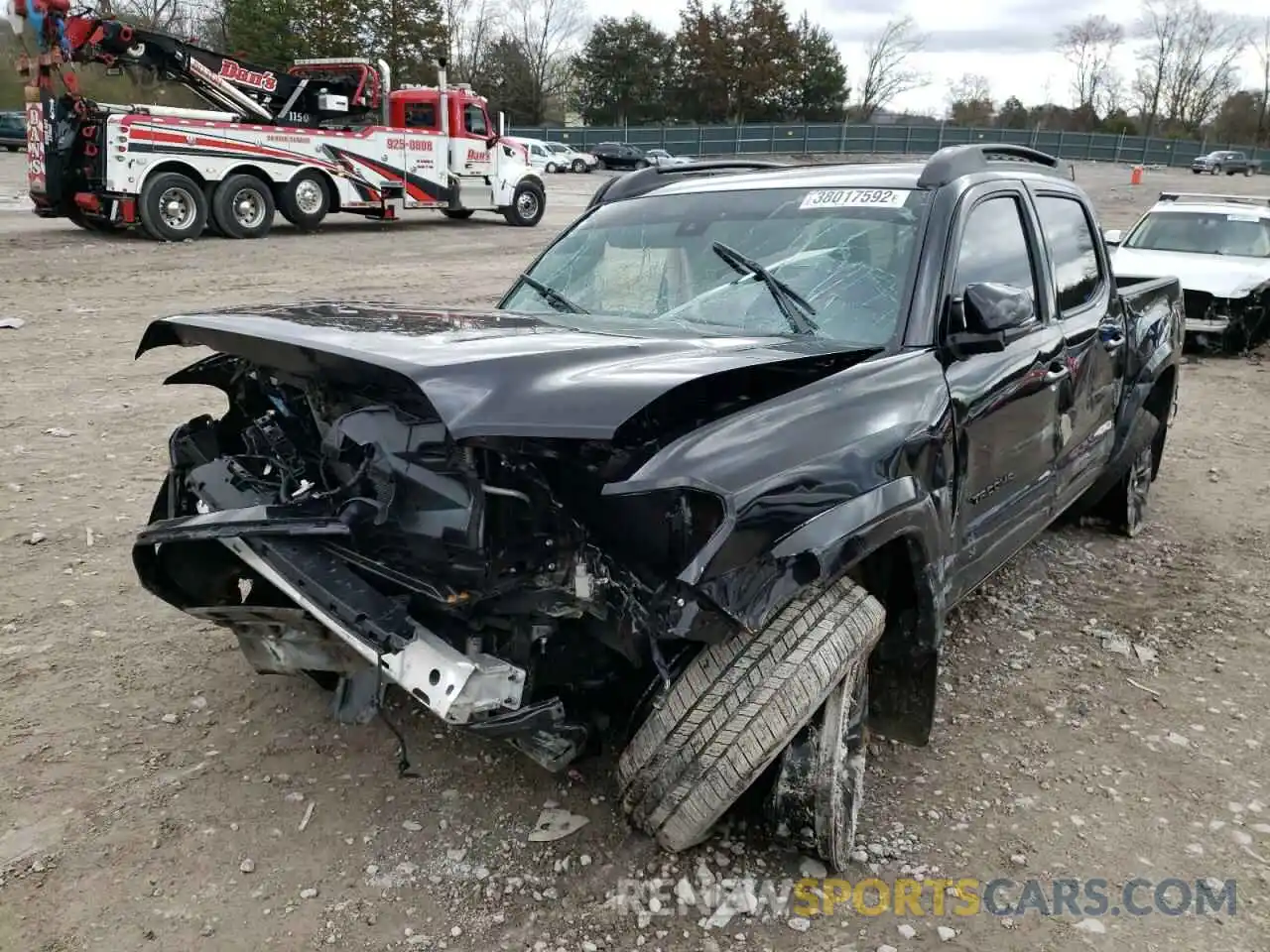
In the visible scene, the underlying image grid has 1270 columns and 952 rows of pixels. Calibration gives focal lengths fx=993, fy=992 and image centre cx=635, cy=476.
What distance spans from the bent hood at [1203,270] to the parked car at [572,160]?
102 feet

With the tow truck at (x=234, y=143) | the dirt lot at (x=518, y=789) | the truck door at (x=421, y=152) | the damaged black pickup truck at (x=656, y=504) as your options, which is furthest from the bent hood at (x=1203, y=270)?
the tow truck at (x=234, y=143)

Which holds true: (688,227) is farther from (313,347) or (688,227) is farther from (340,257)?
(340,257)

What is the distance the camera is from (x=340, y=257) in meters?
14.8

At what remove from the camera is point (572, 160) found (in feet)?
131

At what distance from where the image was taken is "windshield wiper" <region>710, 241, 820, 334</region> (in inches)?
124

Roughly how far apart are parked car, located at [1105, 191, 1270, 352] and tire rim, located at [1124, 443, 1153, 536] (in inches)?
205

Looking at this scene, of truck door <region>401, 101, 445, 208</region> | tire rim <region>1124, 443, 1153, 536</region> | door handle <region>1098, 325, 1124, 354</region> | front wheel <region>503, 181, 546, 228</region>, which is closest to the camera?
door handle <region>1098, 325, 1124, 354</region>

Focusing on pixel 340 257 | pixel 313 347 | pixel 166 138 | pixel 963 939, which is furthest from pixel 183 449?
pixel 166 138

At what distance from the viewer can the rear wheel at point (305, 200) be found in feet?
54.6

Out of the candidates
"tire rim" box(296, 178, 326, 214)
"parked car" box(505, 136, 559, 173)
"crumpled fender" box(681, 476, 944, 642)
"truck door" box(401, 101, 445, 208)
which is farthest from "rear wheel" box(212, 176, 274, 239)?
"parked car" box(505, 136, 559, 173)

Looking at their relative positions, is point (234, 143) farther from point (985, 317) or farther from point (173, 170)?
point (985, 317)

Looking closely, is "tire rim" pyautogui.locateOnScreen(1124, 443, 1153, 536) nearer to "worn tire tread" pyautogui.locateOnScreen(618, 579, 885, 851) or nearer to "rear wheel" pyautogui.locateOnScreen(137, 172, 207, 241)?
"worn tire tread" pyautogui.locateOnScreen(618, 579, 885, 851)

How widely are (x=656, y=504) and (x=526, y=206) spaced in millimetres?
→ 19898

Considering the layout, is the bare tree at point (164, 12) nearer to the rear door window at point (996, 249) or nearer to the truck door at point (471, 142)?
the truck door at point (471, 142)
